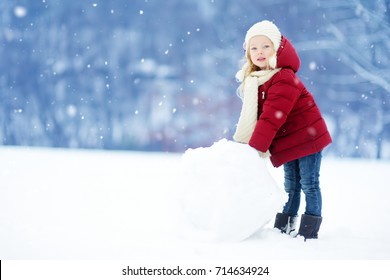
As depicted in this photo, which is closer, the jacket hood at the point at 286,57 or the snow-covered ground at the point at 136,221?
the snow-covered ground at the point at 136,221

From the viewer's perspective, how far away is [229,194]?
2.46 m

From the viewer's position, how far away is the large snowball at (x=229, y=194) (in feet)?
8.08

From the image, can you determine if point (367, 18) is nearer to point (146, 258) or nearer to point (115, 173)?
point (115, 173)

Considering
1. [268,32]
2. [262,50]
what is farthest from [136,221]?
[268,32]

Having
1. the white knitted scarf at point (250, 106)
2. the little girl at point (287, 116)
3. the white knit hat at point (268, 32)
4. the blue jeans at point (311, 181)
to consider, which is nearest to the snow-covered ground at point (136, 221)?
the blue jeans at point (311, 181)

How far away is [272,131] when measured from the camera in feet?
8.36

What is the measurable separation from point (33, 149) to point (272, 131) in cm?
784

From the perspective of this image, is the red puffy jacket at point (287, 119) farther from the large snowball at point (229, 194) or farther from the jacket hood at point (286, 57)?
the large snowball at point (229, 194)

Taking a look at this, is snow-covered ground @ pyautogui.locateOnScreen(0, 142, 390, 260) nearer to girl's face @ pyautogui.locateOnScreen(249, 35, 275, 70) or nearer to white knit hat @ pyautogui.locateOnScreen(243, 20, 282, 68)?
girl's face @ pyautogui.locateOnScreen(249, 35, 275, 70)

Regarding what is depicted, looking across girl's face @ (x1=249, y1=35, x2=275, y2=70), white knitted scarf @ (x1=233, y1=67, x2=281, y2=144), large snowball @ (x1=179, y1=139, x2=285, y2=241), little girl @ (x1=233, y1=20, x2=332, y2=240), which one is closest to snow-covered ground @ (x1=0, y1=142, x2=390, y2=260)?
large snowball @ (x1=179, y1=139, x2=285, y2=241)

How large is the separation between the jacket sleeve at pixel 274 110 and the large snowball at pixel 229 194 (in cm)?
8

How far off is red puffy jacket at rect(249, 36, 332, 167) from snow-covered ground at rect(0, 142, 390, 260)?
19.9 inches

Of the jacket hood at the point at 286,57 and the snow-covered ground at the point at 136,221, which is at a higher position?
the jacket hood at the point at 286,57

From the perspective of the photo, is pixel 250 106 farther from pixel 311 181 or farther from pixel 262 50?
pixel 311 181
